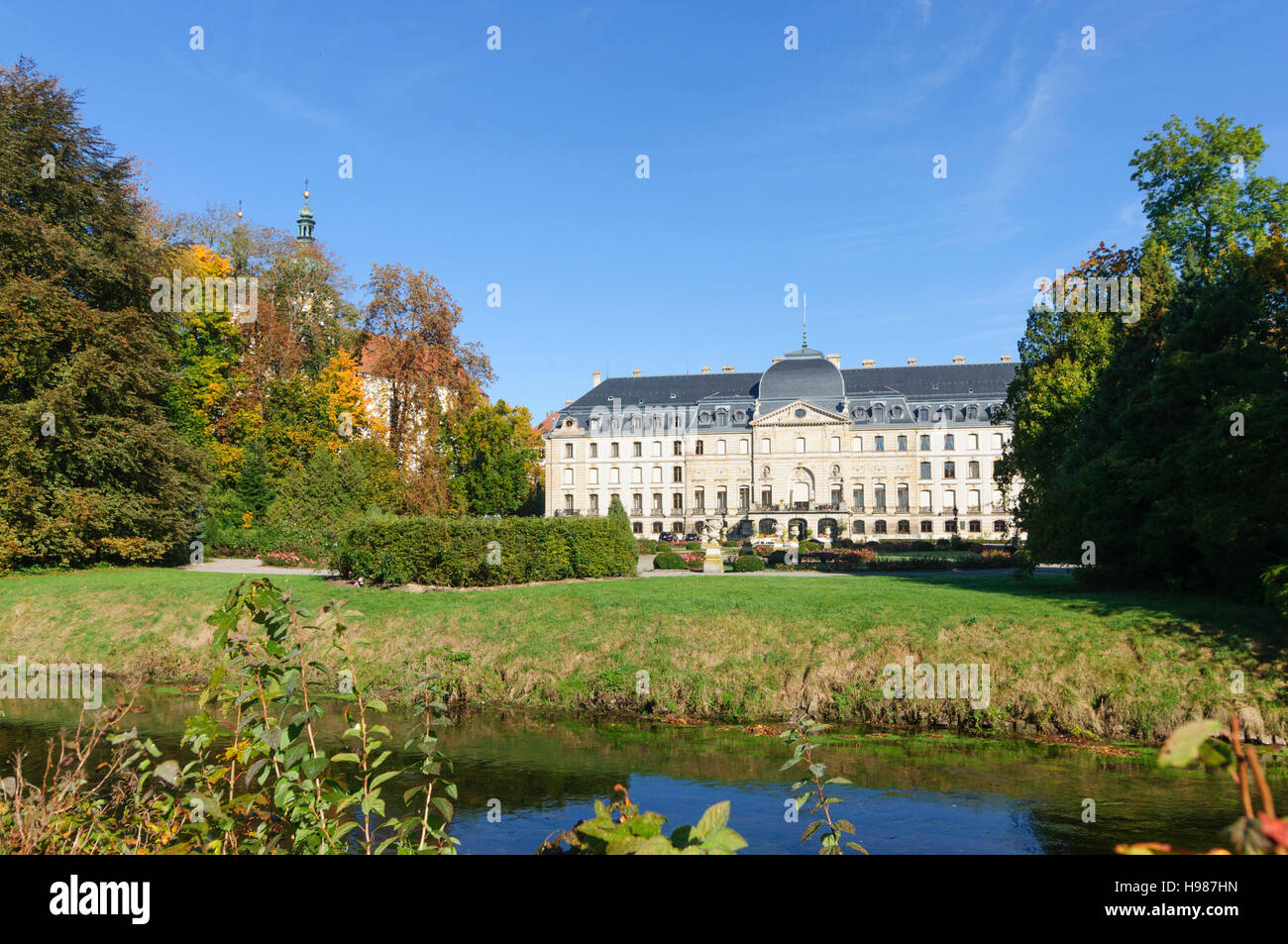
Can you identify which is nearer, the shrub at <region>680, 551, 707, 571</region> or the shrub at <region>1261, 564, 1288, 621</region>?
→ the shrub at <region>1261, 564, 1288, 621</region>

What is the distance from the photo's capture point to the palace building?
223ft

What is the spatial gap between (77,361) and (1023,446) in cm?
3069

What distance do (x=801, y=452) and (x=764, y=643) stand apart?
55.7 m

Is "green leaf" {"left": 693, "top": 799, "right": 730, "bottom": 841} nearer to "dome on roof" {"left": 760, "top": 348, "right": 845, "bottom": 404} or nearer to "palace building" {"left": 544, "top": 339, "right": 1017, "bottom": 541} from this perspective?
"palace building" {"left": 544, "top": 339, "right": 1017, "bottom": 541}

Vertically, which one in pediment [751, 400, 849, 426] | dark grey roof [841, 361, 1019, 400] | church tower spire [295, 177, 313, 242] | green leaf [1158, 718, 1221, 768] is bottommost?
green leaf [1158, 718, 1221, 768]

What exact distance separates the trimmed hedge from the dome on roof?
172 feet

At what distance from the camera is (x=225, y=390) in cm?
3909

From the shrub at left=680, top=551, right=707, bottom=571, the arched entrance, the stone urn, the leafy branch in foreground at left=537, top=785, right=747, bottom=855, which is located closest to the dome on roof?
the arched entrance

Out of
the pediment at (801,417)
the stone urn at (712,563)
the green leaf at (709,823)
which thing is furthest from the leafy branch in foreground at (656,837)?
the pediment at (801,417)

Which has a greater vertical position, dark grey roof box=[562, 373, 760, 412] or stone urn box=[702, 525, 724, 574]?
dark grey roof box=[562, 373, 760, 412]

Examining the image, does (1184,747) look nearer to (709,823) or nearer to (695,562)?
(709,823)
